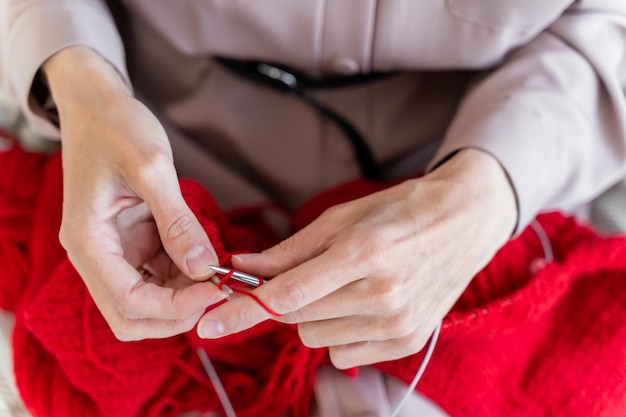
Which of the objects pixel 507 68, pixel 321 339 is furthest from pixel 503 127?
pixel 321 339

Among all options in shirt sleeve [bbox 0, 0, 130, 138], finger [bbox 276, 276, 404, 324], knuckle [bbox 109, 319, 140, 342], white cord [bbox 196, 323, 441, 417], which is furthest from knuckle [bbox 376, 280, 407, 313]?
shirt sleeve [bbox 0, 0, 130, 138]

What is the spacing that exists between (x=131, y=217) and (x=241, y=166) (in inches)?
10.5

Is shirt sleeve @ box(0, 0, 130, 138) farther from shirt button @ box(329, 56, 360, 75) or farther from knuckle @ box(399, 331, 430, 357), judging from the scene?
knuckle @ box(399, 331, 430, 357)

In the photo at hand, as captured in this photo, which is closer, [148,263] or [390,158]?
[148,263]

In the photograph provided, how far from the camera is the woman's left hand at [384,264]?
0.53 meters

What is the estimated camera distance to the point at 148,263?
25.0 inches

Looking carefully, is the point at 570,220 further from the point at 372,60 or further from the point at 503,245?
the point at 372,60

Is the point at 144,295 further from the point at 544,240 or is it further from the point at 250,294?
the point at 544,240

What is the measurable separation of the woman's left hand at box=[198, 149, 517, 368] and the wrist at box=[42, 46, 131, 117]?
24 centimetres

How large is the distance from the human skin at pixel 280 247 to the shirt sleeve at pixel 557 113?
32 mm

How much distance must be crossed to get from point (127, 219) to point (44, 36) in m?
0.24

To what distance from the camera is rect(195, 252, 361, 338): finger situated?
0.51 m

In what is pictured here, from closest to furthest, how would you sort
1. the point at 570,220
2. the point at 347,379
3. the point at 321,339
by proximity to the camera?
the point at 321,339
the point at 347,379
the point at 570,220

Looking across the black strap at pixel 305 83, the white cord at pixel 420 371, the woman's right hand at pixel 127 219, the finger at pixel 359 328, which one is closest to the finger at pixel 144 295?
the woman's right hand at pixel 127 219
